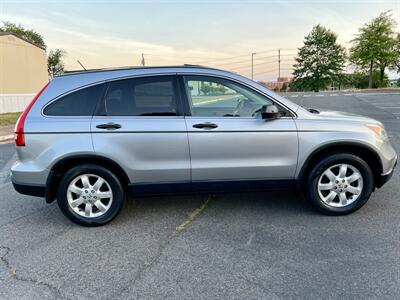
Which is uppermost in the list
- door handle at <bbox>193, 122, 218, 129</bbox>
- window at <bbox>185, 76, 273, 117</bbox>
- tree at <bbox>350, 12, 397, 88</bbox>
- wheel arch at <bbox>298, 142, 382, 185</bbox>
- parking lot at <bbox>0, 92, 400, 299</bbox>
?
tree at <bbox>350, 12, 397, 88</bbox>

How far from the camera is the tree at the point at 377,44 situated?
44.3 meters

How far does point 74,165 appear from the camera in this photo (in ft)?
11.3

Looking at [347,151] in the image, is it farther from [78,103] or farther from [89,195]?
[78,103]

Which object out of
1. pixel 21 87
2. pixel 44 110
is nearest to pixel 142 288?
pixel 44 110

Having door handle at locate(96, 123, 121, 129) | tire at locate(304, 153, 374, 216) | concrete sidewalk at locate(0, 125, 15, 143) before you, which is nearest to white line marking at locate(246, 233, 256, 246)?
tire at locate(304, 153, 374, 216)

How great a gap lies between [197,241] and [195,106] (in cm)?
148

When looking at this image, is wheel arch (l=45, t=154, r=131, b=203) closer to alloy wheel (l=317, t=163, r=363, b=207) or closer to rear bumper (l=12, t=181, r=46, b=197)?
rear bumper (l=12, t=181, r=46, b=197)

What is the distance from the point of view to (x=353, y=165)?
11.6 ft

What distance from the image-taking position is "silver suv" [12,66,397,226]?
332 centimetres

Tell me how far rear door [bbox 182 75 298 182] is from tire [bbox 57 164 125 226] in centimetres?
96

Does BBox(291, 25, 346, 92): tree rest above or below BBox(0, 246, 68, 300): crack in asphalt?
above

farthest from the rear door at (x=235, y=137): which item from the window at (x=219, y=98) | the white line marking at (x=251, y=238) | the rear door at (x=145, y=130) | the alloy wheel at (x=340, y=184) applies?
the white line marking at (x=251, y=238)

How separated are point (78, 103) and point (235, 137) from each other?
1.81 metres

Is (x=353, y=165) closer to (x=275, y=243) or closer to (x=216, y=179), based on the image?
(x=275, y=243)
